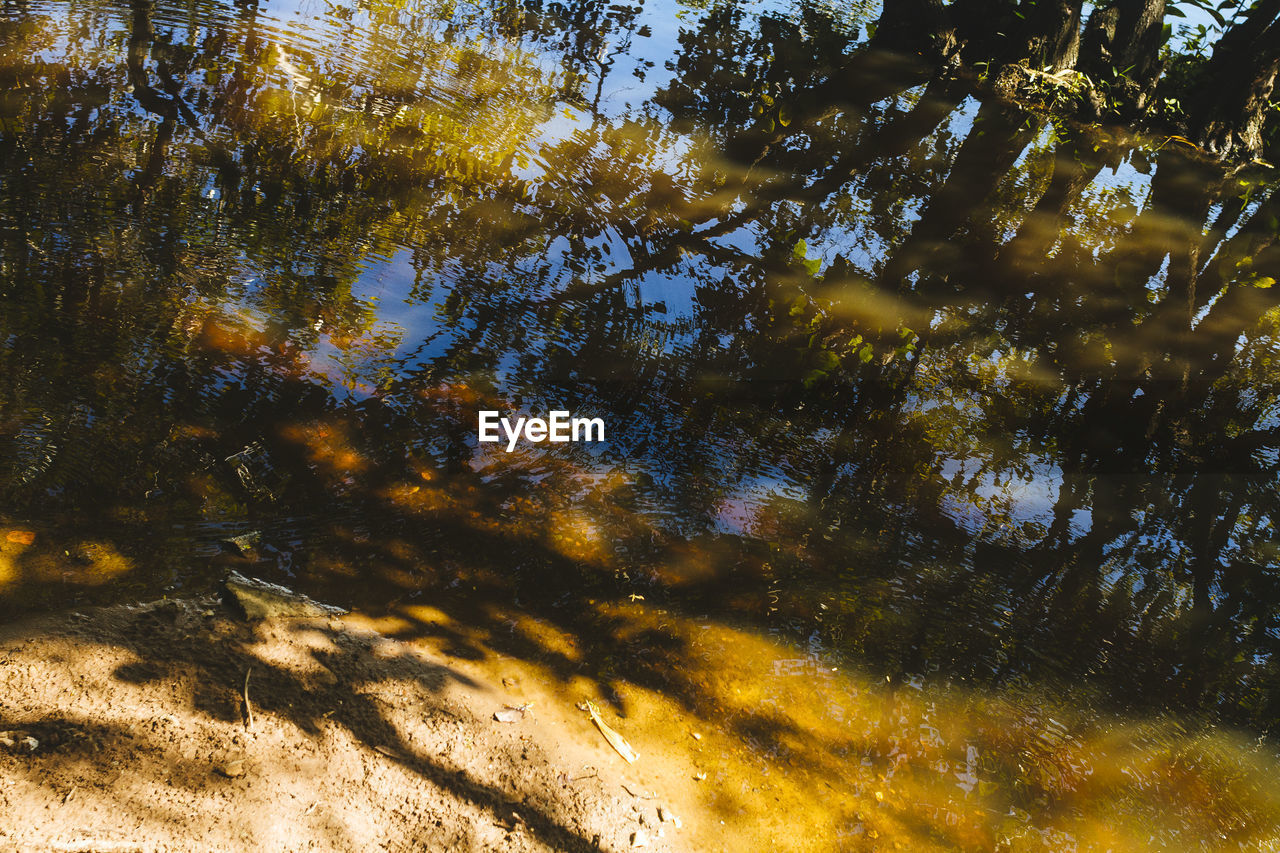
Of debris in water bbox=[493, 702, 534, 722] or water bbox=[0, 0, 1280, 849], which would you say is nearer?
debris in water bbox=[493, 702, 534, 722]

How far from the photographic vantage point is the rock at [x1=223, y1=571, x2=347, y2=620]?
2449 mm

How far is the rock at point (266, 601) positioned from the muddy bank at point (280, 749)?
0.03 m

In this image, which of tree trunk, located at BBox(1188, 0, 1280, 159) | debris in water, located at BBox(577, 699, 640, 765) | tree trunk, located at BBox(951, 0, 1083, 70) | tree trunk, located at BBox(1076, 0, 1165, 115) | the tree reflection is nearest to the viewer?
debris in water, located at BBox(577, 699, 640, 765)

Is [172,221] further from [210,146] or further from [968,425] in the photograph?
[968,425]

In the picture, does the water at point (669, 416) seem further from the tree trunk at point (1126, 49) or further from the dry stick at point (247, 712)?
the tree trunk at point (1126, 49)

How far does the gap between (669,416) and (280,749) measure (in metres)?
2.26

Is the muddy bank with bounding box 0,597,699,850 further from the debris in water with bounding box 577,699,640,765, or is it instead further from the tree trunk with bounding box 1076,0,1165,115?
the tree trunk with bounding box 1076,0,1165,115

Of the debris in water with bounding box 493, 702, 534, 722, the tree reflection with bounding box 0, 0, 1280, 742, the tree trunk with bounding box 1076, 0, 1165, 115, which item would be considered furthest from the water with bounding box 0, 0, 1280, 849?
the tree trunk with bounding box 1076, 0, 1165, 115

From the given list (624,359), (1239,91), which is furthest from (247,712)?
(1239,91)

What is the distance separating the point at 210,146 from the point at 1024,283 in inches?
227

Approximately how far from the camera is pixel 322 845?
6.29 ft

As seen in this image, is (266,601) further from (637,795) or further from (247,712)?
(637,795)

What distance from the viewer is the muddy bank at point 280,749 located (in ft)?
6.02

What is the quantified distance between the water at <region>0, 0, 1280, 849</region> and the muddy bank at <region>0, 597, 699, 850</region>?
0.71ft
